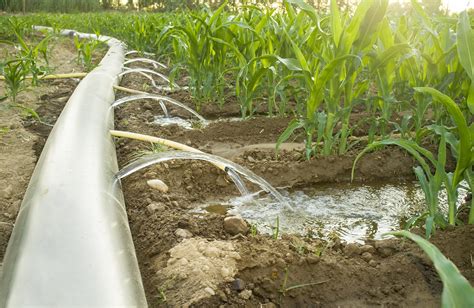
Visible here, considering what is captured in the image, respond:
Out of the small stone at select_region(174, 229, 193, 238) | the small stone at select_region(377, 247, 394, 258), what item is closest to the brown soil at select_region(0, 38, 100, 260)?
the small stone at select_region(174, 229, 193, 238)

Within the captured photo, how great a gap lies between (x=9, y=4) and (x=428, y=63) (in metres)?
15.8

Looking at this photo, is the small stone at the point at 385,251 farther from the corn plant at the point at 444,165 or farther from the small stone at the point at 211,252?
the small stone at the point at 211,252

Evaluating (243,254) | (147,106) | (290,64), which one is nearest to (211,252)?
(243,254)

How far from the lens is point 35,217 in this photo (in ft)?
4.00

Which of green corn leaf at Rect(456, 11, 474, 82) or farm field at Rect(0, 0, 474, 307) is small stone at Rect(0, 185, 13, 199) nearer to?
farm field at Rect(0, 0, 474, 307)

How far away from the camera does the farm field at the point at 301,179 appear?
4.12 ft

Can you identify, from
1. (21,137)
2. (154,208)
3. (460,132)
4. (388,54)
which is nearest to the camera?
(460,132)

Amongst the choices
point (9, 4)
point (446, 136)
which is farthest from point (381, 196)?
point (9, 4)

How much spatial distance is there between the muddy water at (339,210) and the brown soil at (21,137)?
26.9 inches

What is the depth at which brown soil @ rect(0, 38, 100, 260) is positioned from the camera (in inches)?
64.6

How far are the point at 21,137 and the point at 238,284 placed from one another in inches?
59.6

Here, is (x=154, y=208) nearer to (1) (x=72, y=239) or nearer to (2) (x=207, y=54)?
(1) (x=72, y=239)

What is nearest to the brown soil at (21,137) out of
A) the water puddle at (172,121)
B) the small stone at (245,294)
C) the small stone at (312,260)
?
the water puddle at (172,121)

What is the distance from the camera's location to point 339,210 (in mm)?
1878
